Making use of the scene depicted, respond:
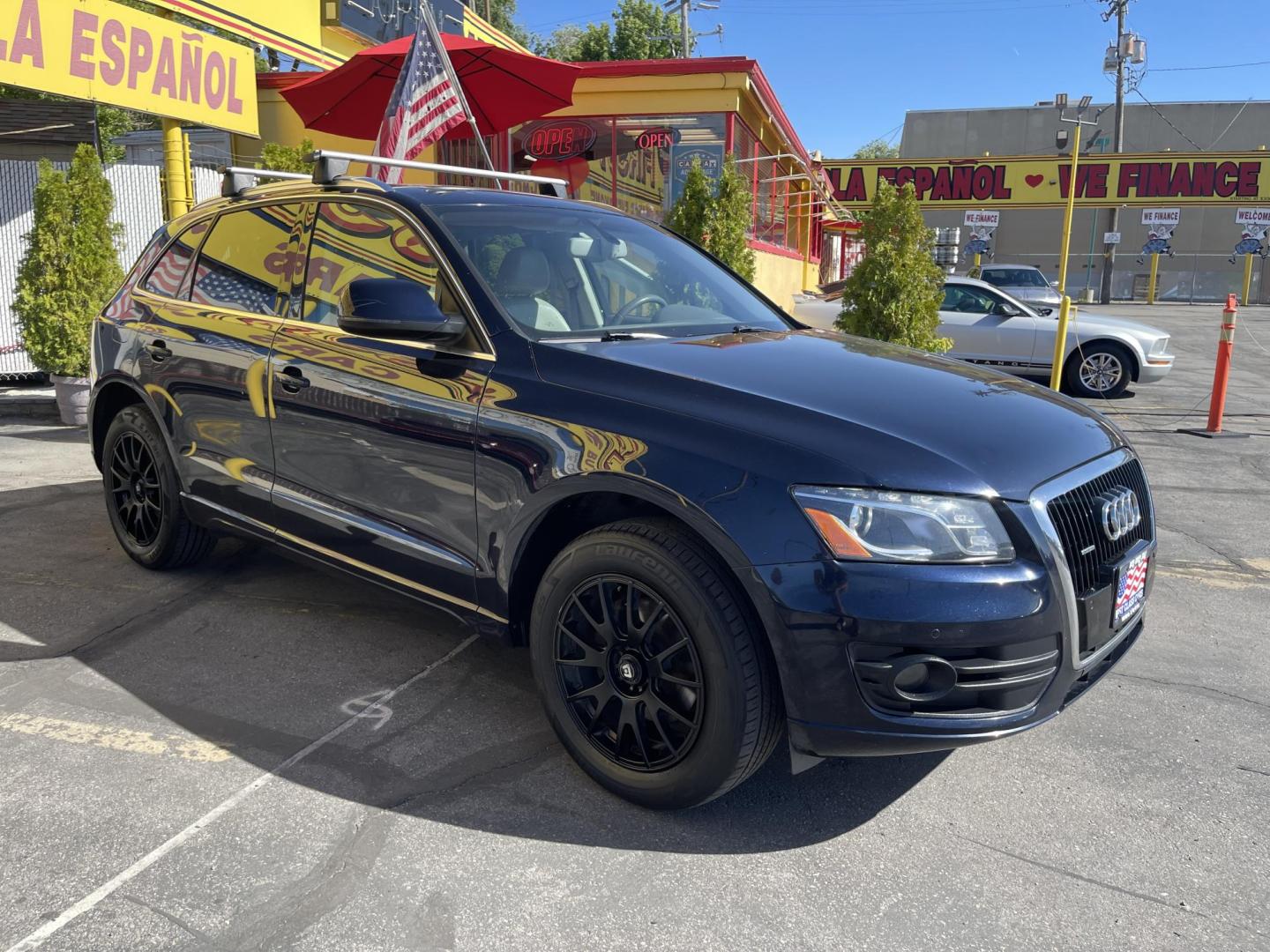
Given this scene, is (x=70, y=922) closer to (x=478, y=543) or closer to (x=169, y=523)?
(x=478, y=543)

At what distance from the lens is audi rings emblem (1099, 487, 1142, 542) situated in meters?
2.70

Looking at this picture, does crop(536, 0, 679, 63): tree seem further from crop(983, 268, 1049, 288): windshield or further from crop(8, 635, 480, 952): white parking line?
crop(8, 635, 480, 952): white parking line

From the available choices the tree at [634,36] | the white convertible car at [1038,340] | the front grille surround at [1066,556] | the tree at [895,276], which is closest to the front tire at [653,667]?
the front grille surround at [1066,556]

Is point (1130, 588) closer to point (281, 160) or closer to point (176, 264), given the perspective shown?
point (176, 264)

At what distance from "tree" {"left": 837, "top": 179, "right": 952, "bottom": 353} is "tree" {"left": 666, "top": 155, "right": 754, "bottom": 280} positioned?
5.43 feet

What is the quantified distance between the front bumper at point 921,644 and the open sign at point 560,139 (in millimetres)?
12799

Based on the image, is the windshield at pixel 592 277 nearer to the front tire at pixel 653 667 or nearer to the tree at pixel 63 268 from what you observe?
the front tire at pixel 653 667

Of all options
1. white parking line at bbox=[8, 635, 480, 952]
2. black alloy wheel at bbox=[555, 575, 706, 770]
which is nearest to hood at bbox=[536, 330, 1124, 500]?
black alloy wheel at bbox=[555, 575, 706, 770]

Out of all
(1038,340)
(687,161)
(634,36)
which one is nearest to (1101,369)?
(1038,340)

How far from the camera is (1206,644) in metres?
4.12

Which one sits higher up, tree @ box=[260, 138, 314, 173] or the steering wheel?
tree @ box=[260, 138, 314, 173]

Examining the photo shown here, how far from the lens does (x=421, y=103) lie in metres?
6.89

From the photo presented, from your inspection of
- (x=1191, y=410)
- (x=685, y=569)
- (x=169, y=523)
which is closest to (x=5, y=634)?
(x=169, y=523)

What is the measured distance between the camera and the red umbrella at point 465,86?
859 centimetres
